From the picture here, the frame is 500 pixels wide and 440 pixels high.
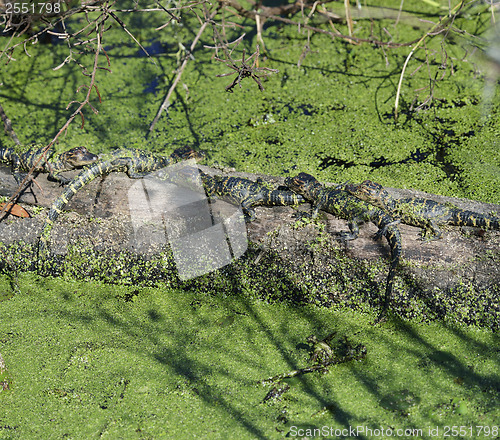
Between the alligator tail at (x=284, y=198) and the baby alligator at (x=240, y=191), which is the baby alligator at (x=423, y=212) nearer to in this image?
the alligator tail at (x=284, y=198)

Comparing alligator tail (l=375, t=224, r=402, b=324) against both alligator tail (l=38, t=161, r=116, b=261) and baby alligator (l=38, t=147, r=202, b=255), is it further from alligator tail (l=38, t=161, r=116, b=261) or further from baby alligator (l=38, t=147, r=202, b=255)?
alligator tail (l=38, t=161, r=116, b=261)

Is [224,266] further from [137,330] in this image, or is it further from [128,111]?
[128,111]

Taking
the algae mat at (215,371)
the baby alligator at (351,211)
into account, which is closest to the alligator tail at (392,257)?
the baby alligator at (351,211)

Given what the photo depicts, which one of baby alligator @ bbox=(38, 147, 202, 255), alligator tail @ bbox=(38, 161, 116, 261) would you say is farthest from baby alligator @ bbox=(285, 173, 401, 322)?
alligator tail @ bbox=(38, 161, 116, 261)

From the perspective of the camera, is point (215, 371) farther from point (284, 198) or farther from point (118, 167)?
point (118, 167)

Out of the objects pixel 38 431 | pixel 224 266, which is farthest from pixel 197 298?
pixel 38 431

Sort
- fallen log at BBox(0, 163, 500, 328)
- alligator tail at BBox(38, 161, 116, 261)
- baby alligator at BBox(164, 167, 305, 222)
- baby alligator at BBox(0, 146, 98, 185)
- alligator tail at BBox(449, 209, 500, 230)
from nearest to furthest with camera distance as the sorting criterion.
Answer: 1. fallen log at BBox(0, 163, 500, 328)
2. alligator tail at BBox(449, 209, 500, 230)
3. alligator tail at BBox(38, 161, 116, 261)
4. baby alligator at BBox(164, 167, 305, 222)
5. baby alligator at BBox(0, 146, 98, 185)
